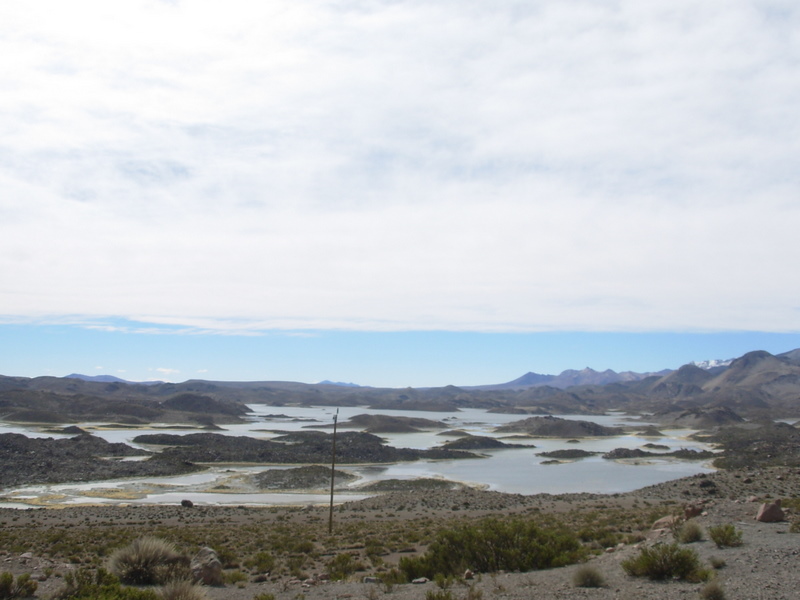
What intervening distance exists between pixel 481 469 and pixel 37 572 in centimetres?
5254

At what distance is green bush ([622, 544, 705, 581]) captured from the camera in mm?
11320

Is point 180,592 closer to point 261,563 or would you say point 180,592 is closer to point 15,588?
point 15,588

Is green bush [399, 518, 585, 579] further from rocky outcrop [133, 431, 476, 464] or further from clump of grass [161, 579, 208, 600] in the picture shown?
rocky outcrop [133, 431, 476, 464]

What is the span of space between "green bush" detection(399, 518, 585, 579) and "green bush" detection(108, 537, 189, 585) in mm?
5861

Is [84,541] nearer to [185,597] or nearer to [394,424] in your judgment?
[185,597]

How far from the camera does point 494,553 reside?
15.0 m

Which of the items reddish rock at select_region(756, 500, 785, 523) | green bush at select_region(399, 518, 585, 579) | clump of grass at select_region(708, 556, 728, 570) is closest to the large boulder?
green bush at select_region(399, 518, 585, 579)

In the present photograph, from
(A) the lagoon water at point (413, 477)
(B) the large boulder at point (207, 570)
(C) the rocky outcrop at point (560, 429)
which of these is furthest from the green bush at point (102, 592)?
(C) the rocky outcrop at point (560, 429)

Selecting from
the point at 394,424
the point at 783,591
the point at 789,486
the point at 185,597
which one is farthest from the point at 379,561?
the point at 394,424

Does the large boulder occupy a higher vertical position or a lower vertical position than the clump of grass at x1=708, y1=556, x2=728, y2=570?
lower

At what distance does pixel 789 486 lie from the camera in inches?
1310

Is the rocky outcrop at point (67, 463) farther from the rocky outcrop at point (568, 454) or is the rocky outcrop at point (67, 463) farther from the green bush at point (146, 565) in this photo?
the rocky outcrop at point (568, 454)

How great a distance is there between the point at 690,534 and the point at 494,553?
17.1 ft

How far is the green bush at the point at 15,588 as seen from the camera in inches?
449
